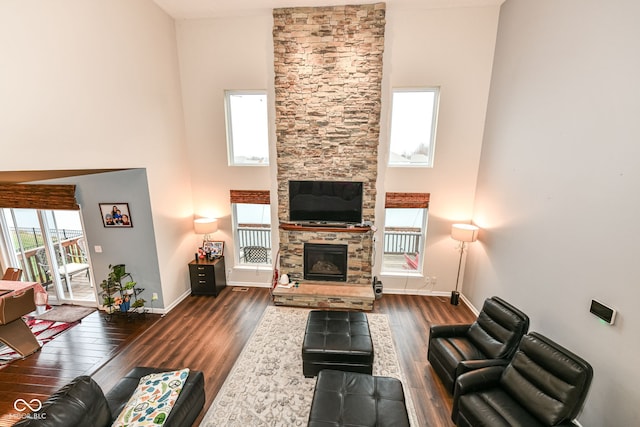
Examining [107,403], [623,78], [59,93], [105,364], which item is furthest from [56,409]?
[623,78]

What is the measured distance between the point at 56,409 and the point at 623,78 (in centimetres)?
531

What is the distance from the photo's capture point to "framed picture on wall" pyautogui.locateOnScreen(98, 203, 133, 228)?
464 cm

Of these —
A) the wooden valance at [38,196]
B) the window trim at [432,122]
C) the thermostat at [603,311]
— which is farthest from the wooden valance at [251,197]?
the thermostat at [603,311]

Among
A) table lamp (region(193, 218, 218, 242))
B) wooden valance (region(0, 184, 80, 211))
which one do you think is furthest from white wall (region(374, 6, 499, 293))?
wooden valance (region(0, 184, 80, 211))

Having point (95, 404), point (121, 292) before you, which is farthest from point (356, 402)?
point (121, 292)

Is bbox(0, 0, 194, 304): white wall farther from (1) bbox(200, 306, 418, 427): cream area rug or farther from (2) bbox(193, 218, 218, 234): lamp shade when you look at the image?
(1) bbox(200, 306, 418, 427): cream area rug

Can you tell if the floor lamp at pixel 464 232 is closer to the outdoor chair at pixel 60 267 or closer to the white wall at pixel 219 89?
the white wall at pixel 219 89

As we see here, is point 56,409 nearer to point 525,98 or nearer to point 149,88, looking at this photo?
point 149,88

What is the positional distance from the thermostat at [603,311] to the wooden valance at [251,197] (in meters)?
4.86

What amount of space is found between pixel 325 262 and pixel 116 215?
12.5 ft

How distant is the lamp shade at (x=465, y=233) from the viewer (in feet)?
15.6

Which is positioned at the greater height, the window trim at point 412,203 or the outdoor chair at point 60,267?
the window trim at point 412,203

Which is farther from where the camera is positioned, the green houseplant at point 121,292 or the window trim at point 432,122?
the window trim at point 432,122

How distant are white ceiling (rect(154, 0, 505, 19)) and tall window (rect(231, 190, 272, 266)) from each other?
321 cm
